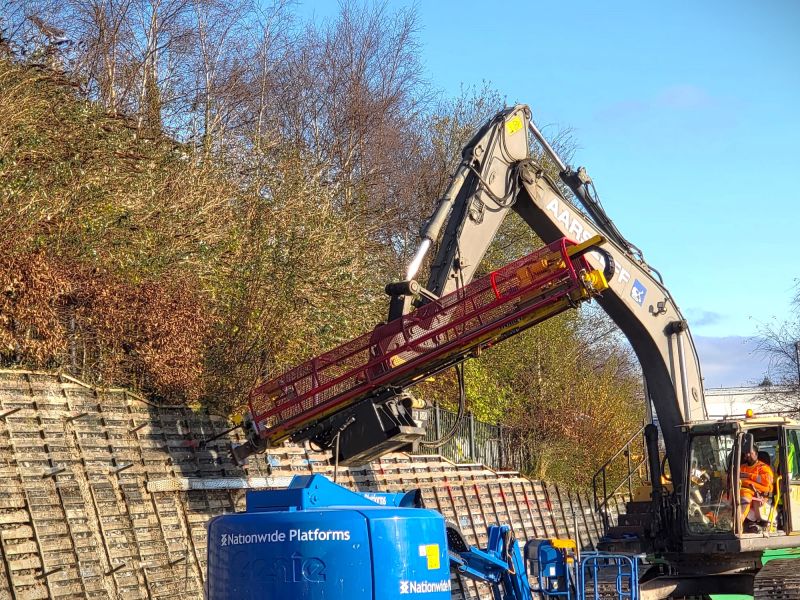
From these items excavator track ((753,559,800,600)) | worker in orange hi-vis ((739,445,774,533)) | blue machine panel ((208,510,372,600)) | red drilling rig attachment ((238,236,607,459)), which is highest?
red drilling rig attachment ((238,236,607,459))

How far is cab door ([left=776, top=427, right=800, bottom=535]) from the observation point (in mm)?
13734

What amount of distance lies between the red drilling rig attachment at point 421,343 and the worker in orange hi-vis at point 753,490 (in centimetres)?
296

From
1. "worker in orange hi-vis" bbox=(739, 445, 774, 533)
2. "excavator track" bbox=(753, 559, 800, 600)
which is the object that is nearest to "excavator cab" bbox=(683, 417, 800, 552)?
"worker in orange hi-vis" bbox=(739, 445, 774, 533)

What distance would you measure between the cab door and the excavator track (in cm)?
44

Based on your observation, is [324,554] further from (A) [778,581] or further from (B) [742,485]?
(A) [778,581]

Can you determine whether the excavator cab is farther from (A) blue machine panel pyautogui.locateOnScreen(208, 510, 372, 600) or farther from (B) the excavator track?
(A) blue machine panel pyautogui.locateOnScreen(208, 510, 372, 600)

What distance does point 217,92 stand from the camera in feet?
95.0

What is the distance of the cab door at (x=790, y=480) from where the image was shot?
13734 millimetres

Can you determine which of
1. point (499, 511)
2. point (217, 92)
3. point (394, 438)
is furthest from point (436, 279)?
point (217, 92)

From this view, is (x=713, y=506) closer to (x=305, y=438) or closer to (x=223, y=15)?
(x=305, y=438)

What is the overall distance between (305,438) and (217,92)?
1598 cm

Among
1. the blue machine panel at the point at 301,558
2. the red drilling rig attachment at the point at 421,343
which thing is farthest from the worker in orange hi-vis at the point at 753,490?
the blue machine panel at the point at 301,558

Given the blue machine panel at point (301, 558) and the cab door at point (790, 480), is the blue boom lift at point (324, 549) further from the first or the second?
the cab door at point (790, 480)

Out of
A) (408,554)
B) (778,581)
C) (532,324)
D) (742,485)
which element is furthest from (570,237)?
(408,554)
